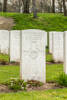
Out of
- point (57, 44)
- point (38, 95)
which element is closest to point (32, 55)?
point (38, 95)

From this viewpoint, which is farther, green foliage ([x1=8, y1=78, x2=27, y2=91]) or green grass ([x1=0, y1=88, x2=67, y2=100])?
green foliage ([x1=8, y1=78, x2=27, y2=91])

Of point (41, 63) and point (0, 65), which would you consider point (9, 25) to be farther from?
point (41, 63)

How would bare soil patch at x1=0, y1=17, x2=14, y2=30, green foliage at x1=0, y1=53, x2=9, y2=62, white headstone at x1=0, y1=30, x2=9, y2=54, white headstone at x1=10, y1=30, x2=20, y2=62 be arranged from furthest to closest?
bare soil patch at x1=0, y1=17, x2=14, y2=30 → white headstone at x1=0, y1=30, x2=9, y2=54 → green foliage at x1=0, y1=53, x2=9, y2=62 → white headstone at x1=10, y1=30, x2=20, y2=62

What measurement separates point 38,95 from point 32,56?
1.51 metres

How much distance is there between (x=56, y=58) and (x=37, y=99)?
638 cm

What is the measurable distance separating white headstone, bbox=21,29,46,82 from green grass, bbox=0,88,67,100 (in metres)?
1.00

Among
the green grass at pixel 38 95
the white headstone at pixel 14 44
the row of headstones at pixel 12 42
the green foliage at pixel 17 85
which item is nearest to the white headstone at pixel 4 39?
the row of headstones at pixel 12 42

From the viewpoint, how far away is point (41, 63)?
675 cm

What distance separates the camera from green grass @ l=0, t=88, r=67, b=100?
17.1ft

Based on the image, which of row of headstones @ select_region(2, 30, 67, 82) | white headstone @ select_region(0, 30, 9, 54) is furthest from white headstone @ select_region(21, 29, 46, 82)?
white headstone @ select_region(0, 30, 9, 54)

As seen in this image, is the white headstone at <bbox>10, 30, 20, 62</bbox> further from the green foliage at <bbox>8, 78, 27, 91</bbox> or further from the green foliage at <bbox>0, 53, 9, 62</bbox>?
the green foliage at <bbox>8, 78, 27, 91</bbox>

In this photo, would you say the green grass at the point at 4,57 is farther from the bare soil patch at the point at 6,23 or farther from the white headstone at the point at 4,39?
the bare soil patch at the point at 6,23

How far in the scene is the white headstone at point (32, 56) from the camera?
666 centimetres

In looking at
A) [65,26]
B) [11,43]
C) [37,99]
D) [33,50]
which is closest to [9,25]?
[65,26]
